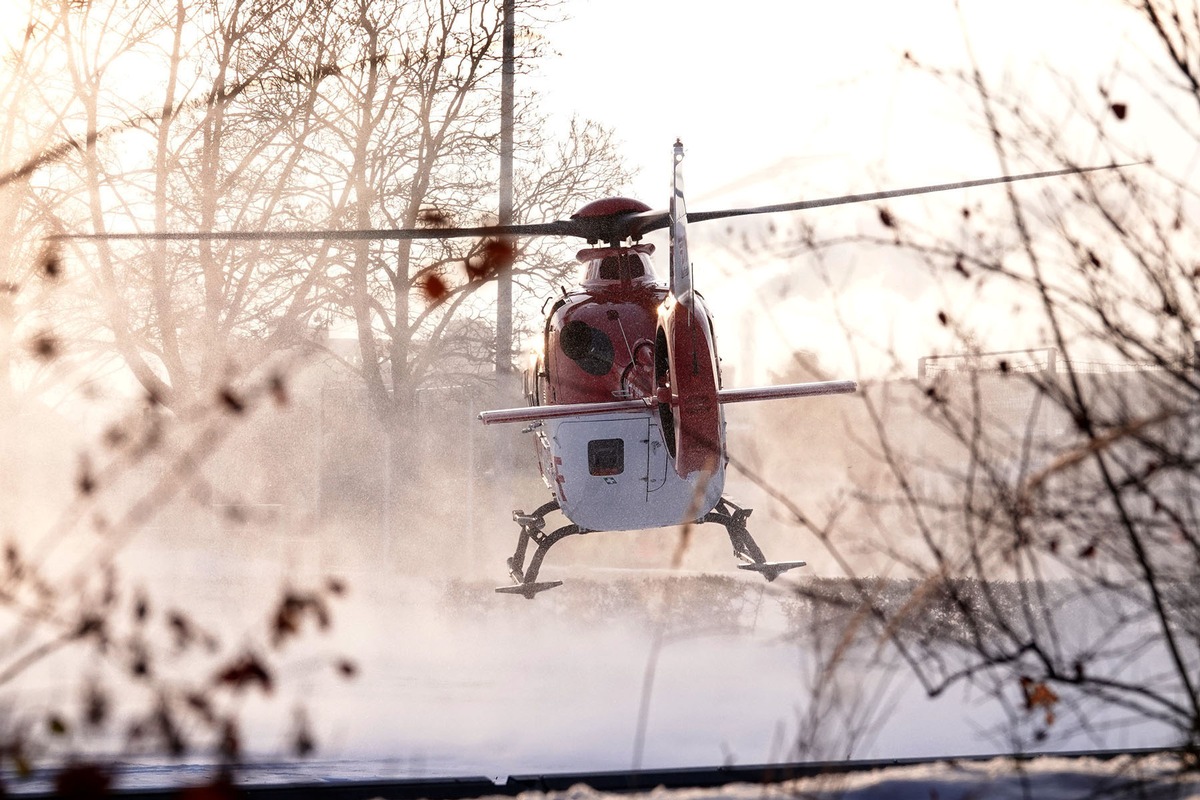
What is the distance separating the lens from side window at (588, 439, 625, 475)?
8883 mm

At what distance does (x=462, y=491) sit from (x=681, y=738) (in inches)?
575

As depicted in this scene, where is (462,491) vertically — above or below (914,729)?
above

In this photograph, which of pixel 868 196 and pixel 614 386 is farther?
pixel 614 386

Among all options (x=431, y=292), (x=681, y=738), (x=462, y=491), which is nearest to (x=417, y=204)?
(x=462, y=491)

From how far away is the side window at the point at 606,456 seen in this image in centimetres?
888

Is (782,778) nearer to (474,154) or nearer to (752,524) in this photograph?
(474,154)

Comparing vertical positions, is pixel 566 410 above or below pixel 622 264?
below

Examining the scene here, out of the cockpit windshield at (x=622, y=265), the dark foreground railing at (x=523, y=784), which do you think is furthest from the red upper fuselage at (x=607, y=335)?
the dark foreground railing at (x=523, y=784)

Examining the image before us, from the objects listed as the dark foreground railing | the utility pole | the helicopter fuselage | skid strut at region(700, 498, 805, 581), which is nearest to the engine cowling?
the helicopter fuselage

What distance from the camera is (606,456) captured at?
8.94 m

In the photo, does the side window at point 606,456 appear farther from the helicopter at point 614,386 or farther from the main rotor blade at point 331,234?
the main rotor blade at point 331,234

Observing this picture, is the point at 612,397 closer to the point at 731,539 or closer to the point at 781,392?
the point at 781,392

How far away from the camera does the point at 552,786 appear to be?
5.16m

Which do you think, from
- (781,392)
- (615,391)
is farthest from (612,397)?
(781,392)
